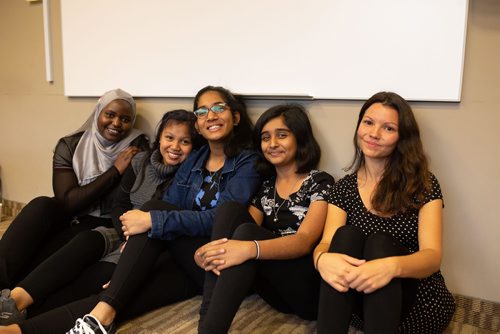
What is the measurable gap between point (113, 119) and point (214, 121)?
0.68 meters

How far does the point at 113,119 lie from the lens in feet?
7.02

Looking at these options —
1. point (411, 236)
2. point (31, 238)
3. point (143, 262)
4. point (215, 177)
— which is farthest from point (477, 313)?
point (31, 238)

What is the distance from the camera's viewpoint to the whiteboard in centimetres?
151

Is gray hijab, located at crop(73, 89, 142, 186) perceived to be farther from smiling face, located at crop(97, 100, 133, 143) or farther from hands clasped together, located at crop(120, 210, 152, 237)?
hands clasped together, located at crop(120, 210, 152, 237)

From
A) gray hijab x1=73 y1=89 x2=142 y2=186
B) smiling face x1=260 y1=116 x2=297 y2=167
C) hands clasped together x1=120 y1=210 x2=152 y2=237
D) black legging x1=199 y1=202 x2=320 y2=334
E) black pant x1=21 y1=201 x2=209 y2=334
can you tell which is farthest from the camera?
gray hijab x1=73 y1=89 x2=142 y2=186

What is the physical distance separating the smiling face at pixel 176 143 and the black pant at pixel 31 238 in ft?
1.82

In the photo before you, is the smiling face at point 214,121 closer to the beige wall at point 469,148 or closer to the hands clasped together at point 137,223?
the beige wall at point 469,148

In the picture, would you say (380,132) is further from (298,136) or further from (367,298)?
(367,298)

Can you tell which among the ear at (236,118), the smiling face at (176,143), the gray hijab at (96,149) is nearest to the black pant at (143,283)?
the smiling face at (176,143)

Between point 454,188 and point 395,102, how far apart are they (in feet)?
1.37

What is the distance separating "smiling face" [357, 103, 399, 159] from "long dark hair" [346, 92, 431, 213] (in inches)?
0.7

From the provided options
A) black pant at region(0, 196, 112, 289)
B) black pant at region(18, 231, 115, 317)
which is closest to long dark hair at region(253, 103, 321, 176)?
black pant at region(18, 231, 115, 317)

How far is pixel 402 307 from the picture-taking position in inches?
48.5

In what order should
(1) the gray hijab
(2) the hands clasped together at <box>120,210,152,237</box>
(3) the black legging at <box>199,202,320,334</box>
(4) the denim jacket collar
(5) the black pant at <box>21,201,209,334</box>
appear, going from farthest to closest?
(1) the gray hijab
(4) the denim jacket collar
(2) the hands clasped together at <box>120,210,152,237</box>
(5) the black pant at <box>21,201,209,334</box>
(3) the black legging at <box>199,202,320,334</box>
